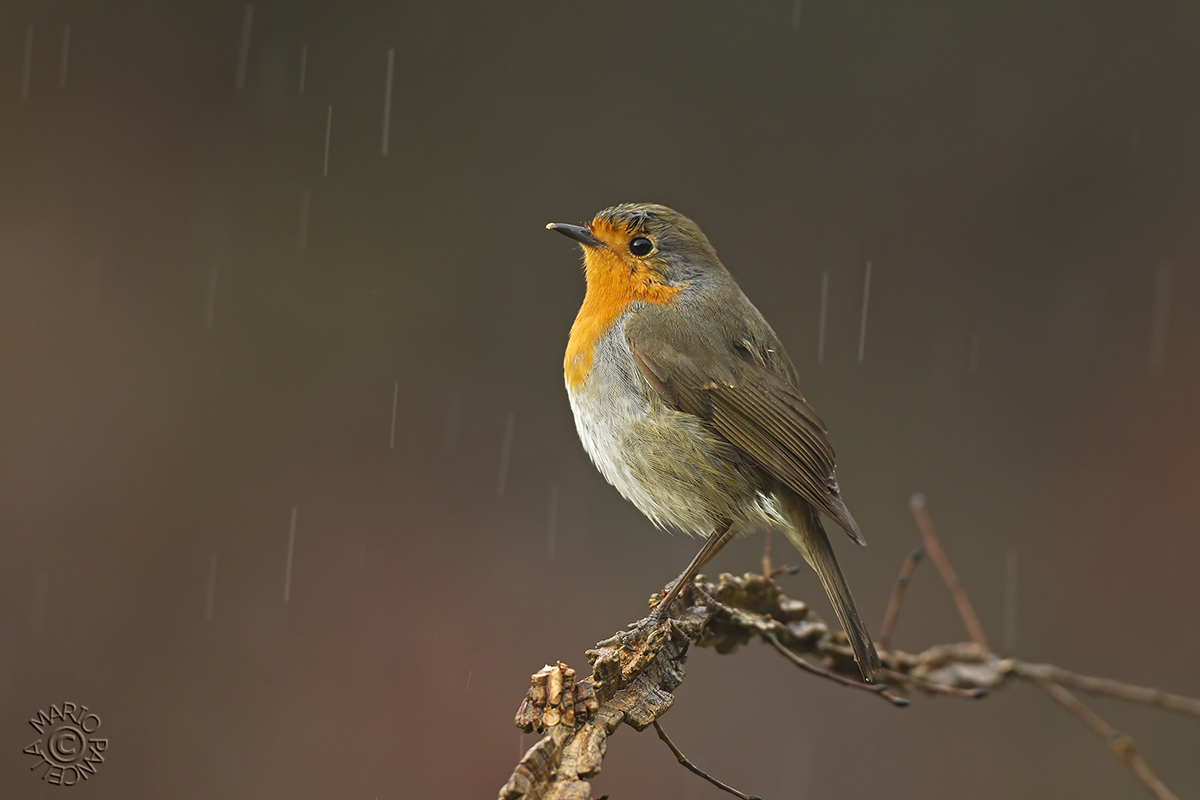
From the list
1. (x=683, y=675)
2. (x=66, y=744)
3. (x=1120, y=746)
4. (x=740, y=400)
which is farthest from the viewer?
(x=66, y=744)

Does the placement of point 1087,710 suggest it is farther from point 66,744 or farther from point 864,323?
point 864,323

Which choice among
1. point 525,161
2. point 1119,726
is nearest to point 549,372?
point 525,161

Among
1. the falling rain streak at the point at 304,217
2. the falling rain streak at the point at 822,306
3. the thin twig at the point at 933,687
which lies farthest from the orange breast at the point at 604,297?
the falling rain streak at the point at 304,217

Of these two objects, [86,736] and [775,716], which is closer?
[86,736]

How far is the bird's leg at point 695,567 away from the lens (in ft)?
5.59

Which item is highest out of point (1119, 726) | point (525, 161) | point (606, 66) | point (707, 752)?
point (606, 66)

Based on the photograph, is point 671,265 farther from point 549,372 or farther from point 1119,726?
point 1119,726

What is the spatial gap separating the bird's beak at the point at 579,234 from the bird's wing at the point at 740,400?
23cm

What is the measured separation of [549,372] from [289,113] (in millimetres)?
1831

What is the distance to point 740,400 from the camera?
6.30ft

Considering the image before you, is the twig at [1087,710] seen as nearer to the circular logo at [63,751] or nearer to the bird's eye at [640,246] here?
the bird's eye at [640,246]

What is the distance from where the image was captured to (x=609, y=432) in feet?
6.29

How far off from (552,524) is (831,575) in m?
2.23

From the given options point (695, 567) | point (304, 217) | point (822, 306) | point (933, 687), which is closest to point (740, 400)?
point (695, 567)
